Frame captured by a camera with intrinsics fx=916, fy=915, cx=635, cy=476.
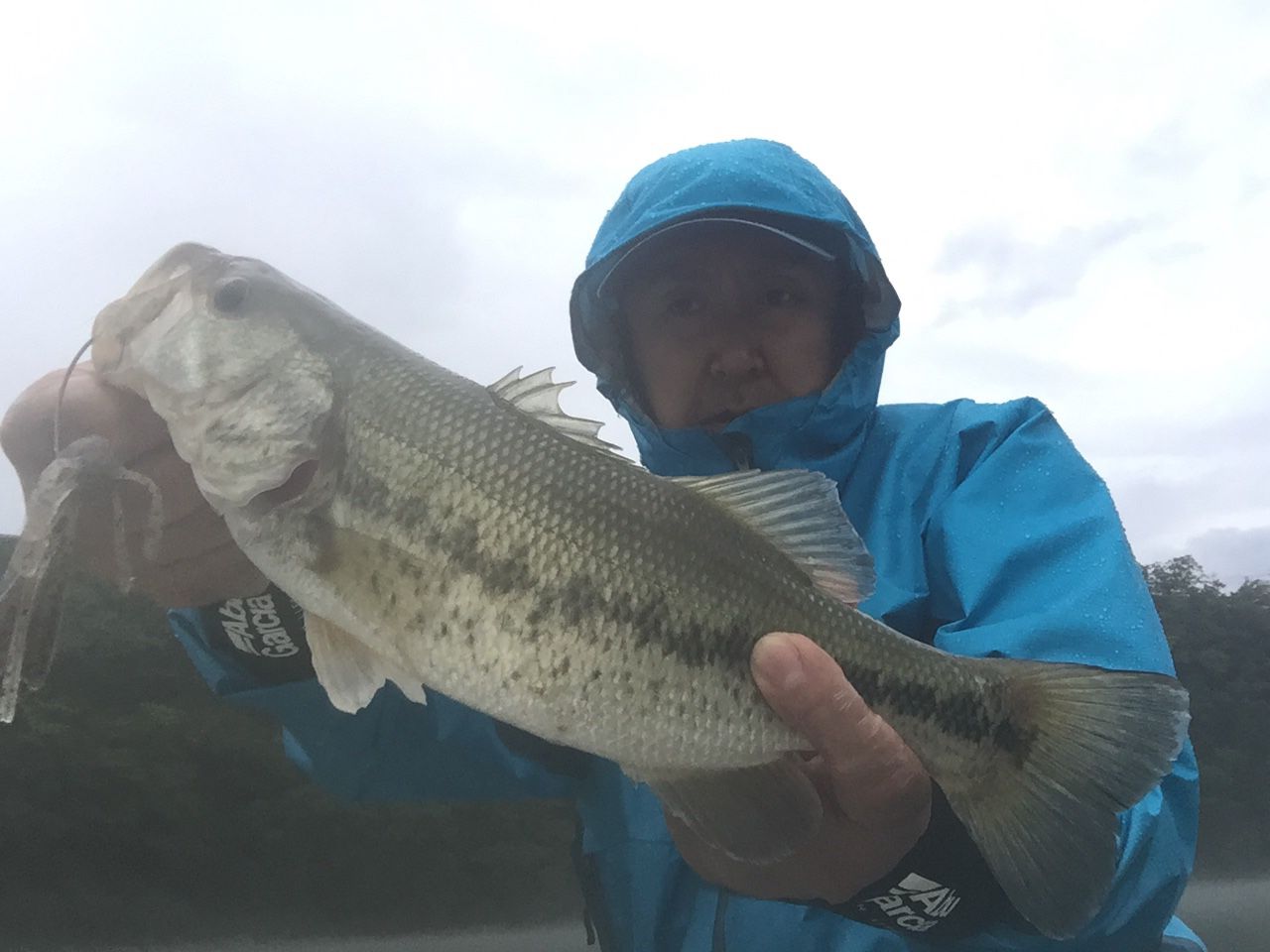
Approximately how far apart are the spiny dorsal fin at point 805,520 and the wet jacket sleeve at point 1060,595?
15.9 inches

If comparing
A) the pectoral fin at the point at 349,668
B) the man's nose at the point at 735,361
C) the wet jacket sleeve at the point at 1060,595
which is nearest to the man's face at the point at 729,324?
the man's nose at the point at 735,361

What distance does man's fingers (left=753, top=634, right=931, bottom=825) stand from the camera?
1.56 metres

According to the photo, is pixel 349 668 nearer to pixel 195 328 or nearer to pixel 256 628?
pixel 256 628

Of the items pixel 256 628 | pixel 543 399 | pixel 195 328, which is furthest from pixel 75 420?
pixel 543 399

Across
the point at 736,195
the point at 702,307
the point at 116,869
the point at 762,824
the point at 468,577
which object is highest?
the point at 736,195

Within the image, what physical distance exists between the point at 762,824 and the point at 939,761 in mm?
351

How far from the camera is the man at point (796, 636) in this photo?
5.66 feet

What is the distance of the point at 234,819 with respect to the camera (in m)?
17.4

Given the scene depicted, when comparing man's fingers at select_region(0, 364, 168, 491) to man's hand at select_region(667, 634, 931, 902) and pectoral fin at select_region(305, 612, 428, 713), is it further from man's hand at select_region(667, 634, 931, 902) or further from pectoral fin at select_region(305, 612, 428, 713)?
man's hand at select_region(667, 634, 931, 902)

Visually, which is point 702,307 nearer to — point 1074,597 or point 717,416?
point 717,416

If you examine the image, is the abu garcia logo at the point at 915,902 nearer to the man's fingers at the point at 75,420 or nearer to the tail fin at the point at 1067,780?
the tail fin at the point at 1067,780

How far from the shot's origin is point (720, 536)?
5.80ft

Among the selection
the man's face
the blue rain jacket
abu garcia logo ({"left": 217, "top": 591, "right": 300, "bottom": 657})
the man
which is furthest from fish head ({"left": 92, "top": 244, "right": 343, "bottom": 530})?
the man's face

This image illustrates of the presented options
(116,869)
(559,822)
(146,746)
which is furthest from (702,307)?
(116,869)
